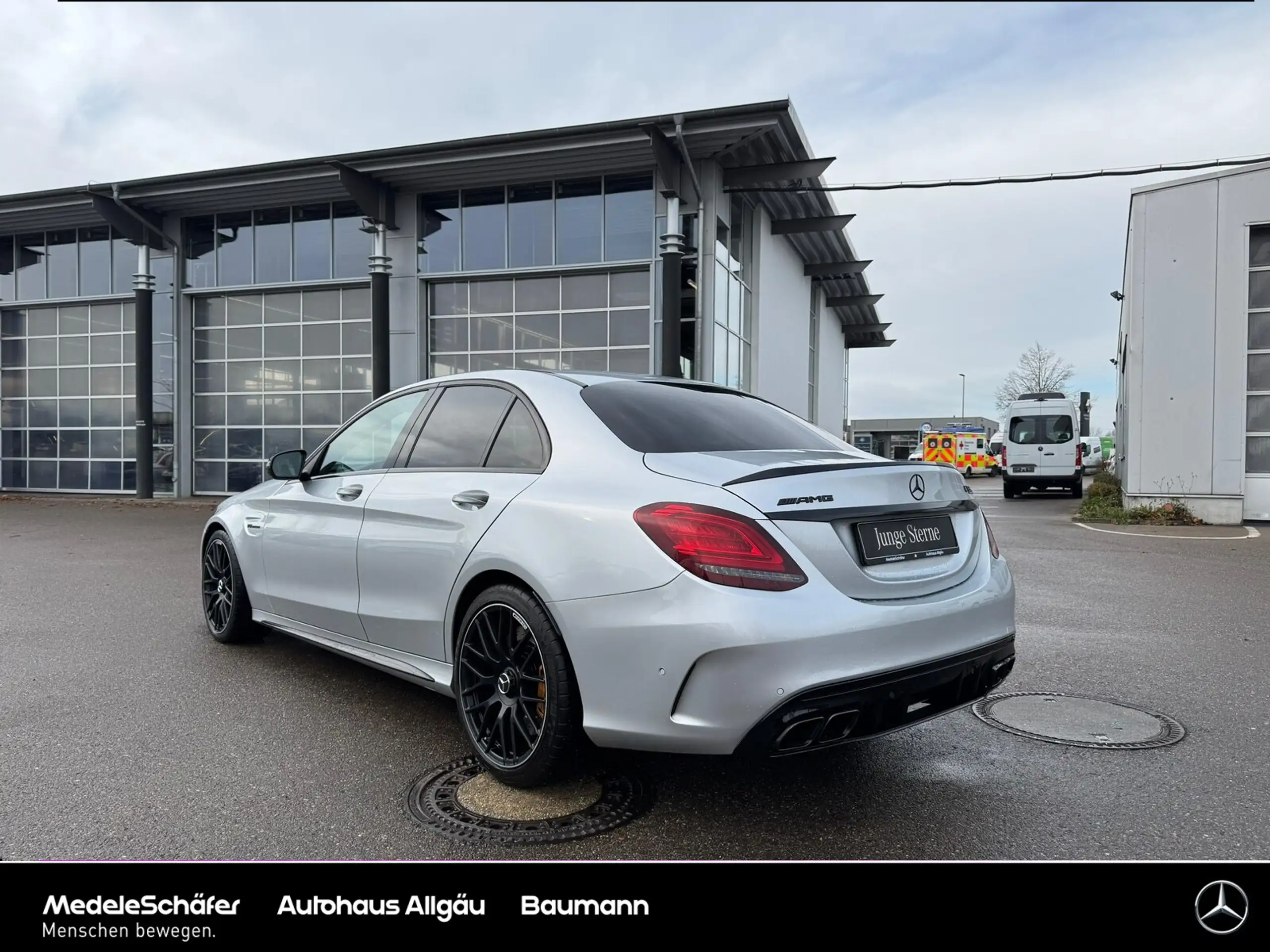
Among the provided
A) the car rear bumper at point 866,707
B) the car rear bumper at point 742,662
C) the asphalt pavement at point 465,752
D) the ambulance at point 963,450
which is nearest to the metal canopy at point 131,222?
the asphalt pavement at point 465,752

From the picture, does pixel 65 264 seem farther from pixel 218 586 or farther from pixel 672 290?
pixel 218 586

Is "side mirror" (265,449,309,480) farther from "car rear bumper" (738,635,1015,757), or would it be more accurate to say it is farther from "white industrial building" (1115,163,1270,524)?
"white industrial building" (1115,163,1270,524)

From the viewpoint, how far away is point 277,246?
1933 centimetres

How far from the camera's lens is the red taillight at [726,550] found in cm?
256

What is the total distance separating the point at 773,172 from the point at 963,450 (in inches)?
1222

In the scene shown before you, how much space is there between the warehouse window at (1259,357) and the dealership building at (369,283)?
7464 mm

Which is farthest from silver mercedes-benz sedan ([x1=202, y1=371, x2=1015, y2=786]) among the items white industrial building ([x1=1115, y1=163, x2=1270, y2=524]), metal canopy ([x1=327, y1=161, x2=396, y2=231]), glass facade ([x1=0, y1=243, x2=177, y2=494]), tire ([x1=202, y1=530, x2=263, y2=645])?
glass facade ([x1=0, y1=243, x2=177, y2=494])

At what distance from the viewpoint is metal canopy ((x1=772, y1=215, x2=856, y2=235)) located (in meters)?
20.0

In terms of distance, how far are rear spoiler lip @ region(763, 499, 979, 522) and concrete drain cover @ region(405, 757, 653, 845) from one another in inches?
→ 45.7

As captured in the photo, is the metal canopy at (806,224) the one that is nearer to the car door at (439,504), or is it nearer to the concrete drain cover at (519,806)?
the car door at (439,504)
